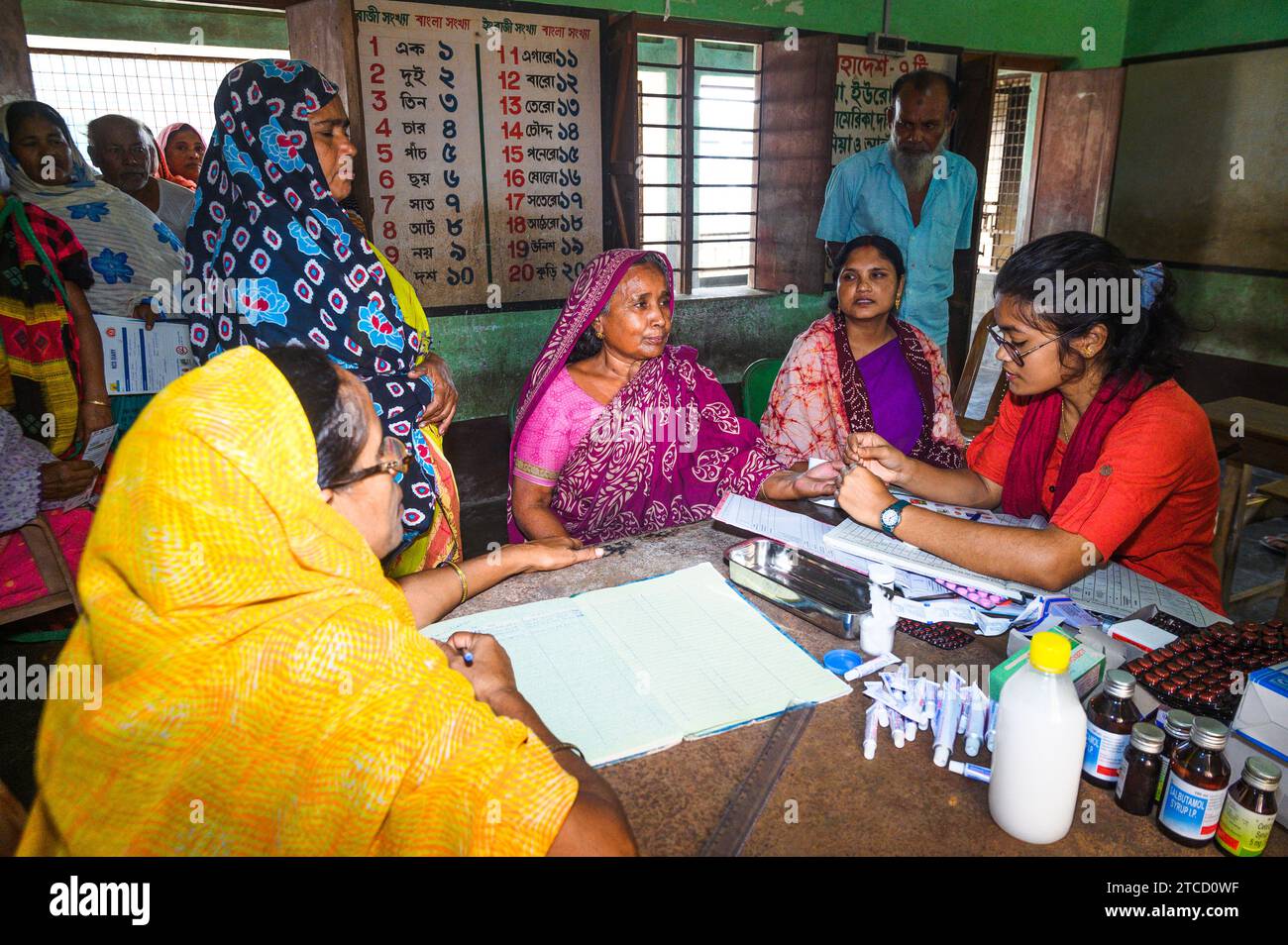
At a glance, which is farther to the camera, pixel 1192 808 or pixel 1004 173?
pixel 1004 173

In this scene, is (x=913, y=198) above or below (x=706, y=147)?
below

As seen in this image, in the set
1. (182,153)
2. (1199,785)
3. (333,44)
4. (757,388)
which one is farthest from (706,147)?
(1199,785)

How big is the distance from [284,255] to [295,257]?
3cm


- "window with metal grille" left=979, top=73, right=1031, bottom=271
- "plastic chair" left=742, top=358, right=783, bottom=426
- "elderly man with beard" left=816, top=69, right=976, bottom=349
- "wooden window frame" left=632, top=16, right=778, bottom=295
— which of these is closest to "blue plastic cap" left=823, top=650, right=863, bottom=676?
"plastic chair" left=742, top=358, right=783, bottom=426

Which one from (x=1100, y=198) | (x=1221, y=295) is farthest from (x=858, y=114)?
(x=1221, y=295)

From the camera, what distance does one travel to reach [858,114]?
17.9 feet

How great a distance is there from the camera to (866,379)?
321cm

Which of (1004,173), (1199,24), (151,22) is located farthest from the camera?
(1004,173)

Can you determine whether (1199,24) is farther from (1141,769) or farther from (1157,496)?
(1141,769)

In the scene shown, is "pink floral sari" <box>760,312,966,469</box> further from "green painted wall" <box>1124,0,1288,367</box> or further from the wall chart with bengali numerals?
"green painted wall" <box>1124,0,1288,367</box>

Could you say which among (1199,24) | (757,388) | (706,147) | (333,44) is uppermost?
(1199,24)

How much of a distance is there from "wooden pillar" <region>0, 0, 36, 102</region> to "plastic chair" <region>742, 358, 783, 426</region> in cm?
344

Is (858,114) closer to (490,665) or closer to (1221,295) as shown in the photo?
(1221,295)

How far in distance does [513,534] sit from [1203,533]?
199 cm
